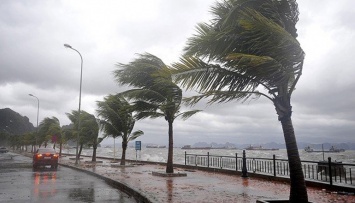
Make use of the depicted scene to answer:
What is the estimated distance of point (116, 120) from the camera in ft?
84.2

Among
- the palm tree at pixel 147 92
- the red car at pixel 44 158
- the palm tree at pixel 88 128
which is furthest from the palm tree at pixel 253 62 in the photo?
the palm tree at pixel 88 128

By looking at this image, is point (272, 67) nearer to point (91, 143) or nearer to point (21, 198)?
point (21, 198)

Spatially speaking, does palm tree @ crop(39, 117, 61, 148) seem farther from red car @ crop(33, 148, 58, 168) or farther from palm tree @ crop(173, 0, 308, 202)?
palm tree @ crop(173, 0, 308, 202)

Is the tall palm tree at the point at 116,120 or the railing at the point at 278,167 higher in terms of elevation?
the tall palm tree at the point at 116,120

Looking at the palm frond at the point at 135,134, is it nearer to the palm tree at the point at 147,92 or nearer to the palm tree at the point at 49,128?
the palm tree at the point at 147,92

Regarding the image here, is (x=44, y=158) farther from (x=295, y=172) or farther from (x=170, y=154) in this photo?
(x=295, y=172)

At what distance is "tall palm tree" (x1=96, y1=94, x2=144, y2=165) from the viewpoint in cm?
2552

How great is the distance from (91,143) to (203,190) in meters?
24.9

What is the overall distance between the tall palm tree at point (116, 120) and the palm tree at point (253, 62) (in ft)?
58.5

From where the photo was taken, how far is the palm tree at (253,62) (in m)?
7.02

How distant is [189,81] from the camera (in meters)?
7.82

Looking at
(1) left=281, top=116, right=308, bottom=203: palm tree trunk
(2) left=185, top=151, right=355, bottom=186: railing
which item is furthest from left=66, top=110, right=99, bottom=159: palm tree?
(1) left=281, top=116, right=308, bottom=203: palm tree trunk

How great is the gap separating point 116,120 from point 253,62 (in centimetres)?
2019

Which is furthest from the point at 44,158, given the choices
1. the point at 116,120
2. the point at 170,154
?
the point at 170,154
